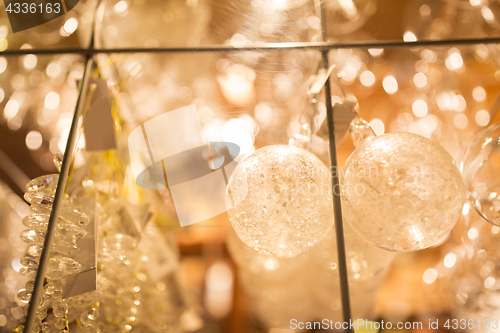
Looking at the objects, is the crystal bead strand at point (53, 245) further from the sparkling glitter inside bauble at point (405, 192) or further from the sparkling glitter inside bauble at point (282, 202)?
the sparkling glitter inside bauble at point (405, 192)

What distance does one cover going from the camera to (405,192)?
37cm

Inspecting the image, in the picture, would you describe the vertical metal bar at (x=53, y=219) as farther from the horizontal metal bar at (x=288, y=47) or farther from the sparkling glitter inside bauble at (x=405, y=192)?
the sparkling glitter inside bauble at (x=405, y=192)

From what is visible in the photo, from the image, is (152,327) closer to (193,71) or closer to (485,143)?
(193,71)

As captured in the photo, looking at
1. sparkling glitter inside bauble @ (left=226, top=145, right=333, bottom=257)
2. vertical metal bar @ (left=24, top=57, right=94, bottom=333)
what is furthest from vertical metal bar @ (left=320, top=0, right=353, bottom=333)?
vertical metal bar @ (left=24, top=57, right=94, bottom=333)

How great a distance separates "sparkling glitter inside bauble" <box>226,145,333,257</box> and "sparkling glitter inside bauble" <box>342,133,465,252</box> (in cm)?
5

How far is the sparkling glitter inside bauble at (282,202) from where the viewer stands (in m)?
0.41

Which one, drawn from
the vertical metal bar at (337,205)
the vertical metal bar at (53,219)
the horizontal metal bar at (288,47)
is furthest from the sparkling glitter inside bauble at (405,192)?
the vertical metal bar at (53,219)

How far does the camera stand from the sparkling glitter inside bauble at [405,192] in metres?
0.37

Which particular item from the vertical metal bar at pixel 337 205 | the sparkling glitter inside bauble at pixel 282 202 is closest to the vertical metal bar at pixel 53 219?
the sparkling glitter inside bauble at pixel 282 202

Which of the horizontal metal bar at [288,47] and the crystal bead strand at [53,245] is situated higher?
the horizontal metal bar at [288,47]

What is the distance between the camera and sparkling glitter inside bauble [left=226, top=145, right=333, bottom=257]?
16.3 inches

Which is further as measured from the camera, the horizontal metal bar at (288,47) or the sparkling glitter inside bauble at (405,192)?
the horizontal metal bar at (288,47)

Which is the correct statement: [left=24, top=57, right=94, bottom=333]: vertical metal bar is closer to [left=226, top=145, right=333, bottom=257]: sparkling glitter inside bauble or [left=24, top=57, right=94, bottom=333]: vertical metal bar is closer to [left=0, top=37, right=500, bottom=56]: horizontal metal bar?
[left=0, top=37, right=500, bottom=56]: horizontal metal bar

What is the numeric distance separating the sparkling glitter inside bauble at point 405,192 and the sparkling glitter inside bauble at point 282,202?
48 mm
